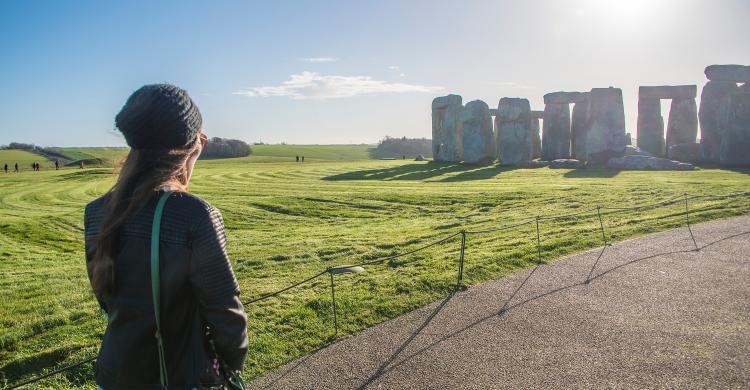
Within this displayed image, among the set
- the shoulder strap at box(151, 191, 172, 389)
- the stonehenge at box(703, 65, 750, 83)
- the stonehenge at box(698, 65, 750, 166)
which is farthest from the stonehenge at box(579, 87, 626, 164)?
the shoulder strap at box(151, 191, 172, 389)

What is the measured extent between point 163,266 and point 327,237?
439 inches

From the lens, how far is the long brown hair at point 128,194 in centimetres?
253

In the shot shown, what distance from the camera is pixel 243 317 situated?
2.70 meters

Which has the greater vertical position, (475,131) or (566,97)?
(566,97)

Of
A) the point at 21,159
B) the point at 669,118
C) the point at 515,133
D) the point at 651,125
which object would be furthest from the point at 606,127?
the point at 21,159

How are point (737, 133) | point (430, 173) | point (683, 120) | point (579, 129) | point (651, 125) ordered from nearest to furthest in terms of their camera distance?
point (737, 133)
point (430, 173)
point (683, 120)
point (651, 125)
point (579, 129)

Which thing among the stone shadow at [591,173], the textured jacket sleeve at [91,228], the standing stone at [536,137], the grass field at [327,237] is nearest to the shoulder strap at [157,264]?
the textured jacket sleeve at [91,228]

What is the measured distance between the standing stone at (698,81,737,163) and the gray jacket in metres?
33.1

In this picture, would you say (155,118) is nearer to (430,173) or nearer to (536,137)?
(430,173)

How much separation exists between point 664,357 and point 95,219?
5.49m

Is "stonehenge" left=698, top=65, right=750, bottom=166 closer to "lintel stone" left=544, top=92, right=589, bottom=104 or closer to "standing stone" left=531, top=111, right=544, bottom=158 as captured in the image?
"lintel stone" left=544, top=92, right=589, bottom=104

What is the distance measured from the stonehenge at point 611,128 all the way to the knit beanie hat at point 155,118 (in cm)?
2861

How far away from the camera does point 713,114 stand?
101ft

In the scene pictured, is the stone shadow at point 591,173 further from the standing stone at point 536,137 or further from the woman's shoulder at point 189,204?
the woman's shoulder at point 189,204
